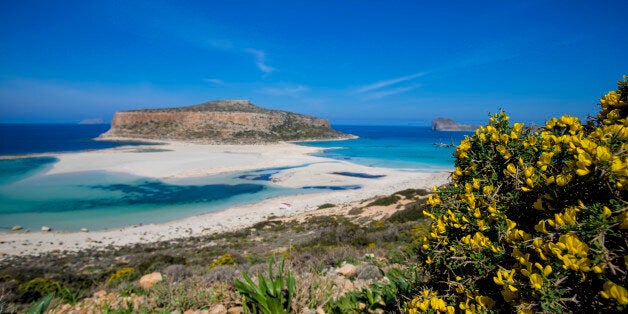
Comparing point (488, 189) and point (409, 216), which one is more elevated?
point (488, 189)

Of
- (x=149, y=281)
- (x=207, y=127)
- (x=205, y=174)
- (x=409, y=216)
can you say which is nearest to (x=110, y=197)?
(x=205, y=174)

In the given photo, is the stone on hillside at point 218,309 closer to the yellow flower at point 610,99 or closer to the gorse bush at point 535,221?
the gorse bush at point 535,221

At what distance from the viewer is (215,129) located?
89500 mm

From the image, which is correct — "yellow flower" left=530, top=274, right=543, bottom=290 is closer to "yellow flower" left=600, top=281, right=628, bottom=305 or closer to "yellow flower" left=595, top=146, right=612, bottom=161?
"yellow flower" left=600, top=281, right=628, bottom=305

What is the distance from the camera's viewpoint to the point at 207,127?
9031 centimetres

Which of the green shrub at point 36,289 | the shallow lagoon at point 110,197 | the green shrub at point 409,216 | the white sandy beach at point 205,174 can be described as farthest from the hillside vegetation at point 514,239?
the shallow lagoon at point 110,197

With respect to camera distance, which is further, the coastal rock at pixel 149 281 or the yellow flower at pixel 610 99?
the coastal rock at pixel 149 281

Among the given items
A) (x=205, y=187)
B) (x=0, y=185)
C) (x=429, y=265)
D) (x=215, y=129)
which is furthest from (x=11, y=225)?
(x=215, y=129)

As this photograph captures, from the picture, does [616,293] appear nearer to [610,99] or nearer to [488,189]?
[488,189]

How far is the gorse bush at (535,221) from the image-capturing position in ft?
4.37

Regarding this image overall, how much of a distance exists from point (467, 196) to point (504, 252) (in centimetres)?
47

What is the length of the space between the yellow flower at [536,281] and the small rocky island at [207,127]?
7985 cm

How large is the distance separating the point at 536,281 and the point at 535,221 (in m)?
0.60

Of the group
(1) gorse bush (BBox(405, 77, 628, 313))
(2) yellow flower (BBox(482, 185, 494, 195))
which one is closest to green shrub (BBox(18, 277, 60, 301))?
(1) gorse bush (BBox(405, 77, 628, 313))
